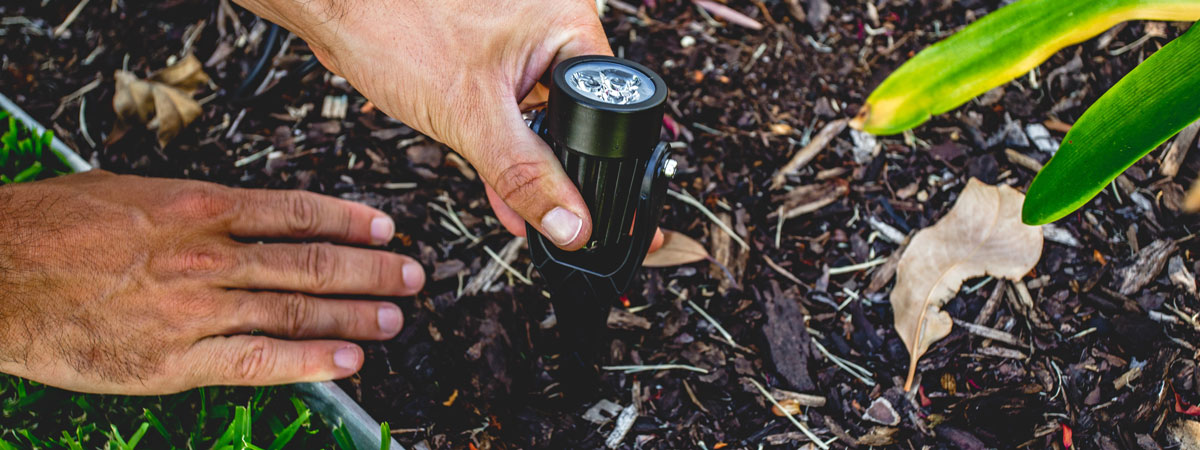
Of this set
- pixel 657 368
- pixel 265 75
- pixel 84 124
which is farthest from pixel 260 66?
pixel 657 368

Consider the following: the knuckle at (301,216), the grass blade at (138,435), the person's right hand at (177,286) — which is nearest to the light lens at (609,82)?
the person's right hand at (177,286)

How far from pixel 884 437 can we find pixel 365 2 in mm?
1214

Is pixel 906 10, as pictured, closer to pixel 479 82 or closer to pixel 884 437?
pixel 884 437

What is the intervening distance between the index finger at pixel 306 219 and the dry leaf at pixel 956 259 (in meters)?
1.11

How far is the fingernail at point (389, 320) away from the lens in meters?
1.51

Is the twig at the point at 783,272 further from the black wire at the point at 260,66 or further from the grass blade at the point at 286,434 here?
the black wire at the point at 260,66

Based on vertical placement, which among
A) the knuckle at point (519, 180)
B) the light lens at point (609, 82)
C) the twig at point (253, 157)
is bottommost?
the twig at point (253, 157)

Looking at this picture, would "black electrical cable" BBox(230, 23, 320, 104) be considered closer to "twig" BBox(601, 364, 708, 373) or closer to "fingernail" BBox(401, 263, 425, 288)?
"fingernail" BBox(401, 263, 425, 288)

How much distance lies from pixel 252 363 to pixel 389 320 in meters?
0.26

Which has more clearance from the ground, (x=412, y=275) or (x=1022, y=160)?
(x=1022, y=160)

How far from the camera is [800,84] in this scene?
1946 mm

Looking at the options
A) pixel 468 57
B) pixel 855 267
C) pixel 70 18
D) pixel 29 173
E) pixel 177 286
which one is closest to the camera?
pixel 468 57

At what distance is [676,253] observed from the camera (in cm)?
162

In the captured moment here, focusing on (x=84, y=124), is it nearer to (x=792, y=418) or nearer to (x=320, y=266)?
(x=320, y=266)
